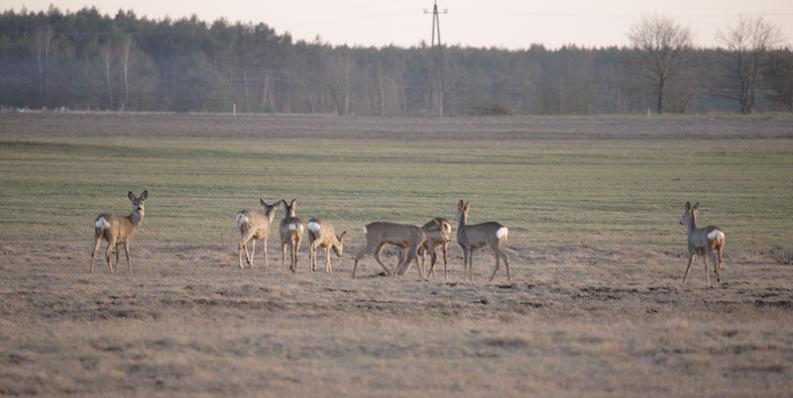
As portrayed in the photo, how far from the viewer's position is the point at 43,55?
4414 inches

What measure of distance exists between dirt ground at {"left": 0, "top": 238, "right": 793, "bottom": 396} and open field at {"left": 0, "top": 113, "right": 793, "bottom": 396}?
0.15 feet

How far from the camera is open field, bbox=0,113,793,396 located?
432 inches

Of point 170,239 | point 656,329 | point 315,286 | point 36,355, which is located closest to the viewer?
point 36,355

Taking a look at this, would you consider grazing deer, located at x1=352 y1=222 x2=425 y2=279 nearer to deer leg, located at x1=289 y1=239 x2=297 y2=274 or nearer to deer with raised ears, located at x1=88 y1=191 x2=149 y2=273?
deer leg, located at x1=289 y1=239 x2=297 y2=274

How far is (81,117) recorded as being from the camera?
7212 cm

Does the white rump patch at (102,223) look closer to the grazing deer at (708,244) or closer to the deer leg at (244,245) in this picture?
the deer leg at (244,245)

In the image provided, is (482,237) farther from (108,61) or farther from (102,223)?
(108,61)

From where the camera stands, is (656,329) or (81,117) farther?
(81,117)

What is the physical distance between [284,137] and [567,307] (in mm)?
49776

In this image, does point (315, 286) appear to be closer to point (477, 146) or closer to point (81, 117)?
point (477, 146)

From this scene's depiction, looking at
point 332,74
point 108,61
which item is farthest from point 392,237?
point 108,61

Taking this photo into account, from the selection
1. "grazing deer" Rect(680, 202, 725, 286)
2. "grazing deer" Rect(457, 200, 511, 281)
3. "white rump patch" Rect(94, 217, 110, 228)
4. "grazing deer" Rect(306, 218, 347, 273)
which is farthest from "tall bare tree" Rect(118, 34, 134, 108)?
"grazing deer" Rect(680, 202, 725, 286)

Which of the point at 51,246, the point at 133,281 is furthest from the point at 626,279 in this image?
the point at 51,246

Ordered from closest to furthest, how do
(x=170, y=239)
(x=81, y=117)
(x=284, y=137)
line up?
(x=170, y=239) → (x=284, y=137) → (x=81, y=117)
